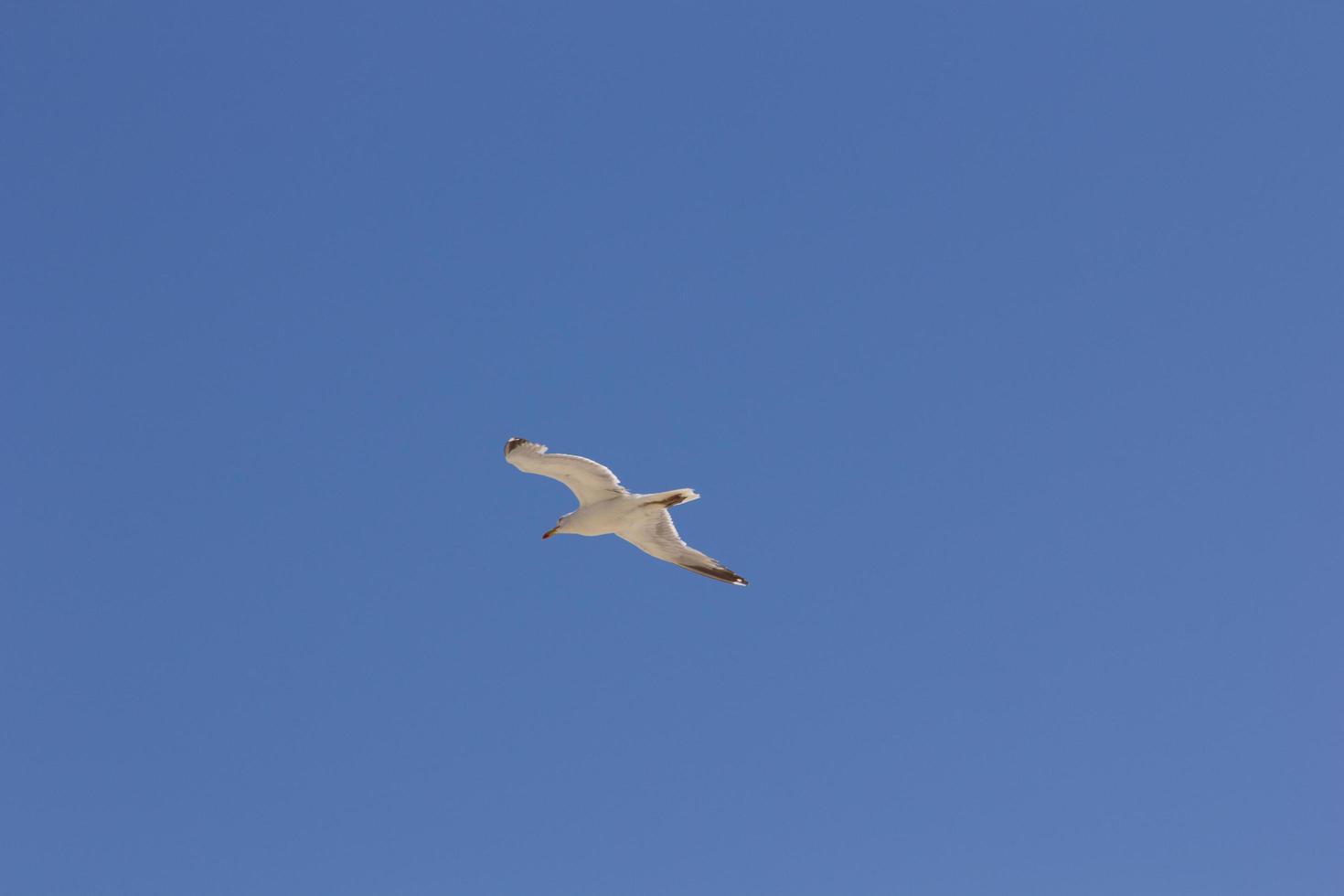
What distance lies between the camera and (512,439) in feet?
75.3

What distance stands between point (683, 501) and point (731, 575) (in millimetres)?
1444

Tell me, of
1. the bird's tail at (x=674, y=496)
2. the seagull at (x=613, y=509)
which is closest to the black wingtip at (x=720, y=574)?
the seagull at (x=613, y=509)

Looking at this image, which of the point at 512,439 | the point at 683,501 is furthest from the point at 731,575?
the point at 512,439

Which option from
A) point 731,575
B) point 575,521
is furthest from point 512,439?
point 731,575

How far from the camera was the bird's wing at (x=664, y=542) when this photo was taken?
23.4 metres

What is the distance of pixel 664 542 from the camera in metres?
23.7

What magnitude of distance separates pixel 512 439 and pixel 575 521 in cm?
178

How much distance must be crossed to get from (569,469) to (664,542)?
1932 mm

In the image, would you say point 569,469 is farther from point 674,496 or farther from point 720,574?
point 720,574

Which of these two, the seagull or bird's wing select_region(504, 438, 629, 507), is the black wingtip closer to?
the seagull

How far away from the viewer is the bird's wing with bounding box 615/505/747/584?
23.4 m

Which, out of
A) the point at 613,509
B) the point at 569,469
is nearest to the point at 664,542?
the point at 613,509

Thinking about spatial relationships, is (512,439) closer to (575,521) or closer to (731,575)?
(575,521)

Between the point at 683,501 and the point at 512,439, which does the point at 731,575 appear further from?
the point at 512,439
